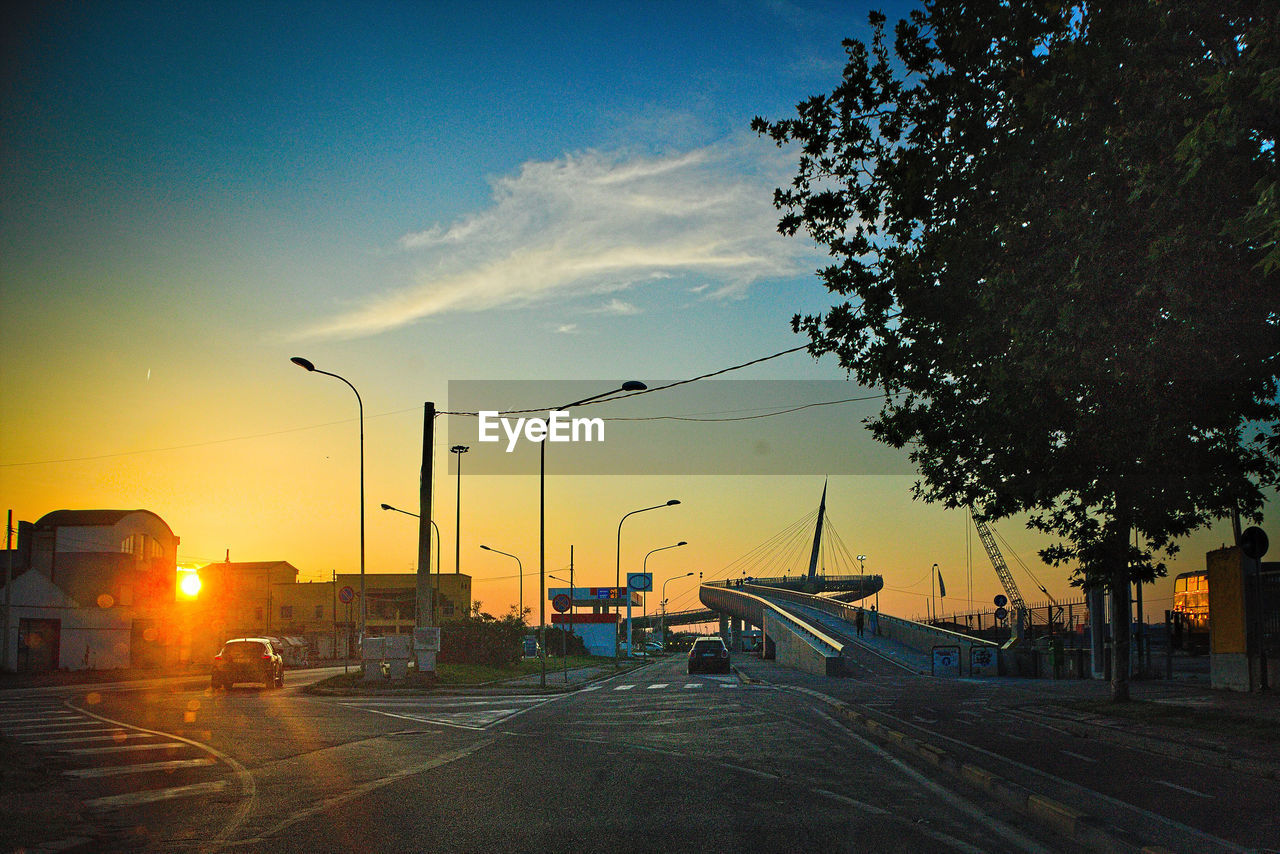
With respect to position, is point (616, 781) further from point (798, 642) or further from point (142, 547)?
point (142, 547)

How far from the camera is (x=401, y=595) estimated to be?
9731cm

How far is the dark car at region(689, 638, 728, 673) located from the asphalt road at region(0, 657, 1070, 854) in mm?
22639

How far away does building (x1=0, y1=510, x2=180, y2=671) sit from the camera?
4769cm

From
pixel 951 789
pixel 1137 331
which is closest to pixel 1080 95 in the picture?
pixel 1137 331

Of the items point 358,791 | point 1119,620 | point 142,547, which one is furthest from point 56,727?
point 142,547

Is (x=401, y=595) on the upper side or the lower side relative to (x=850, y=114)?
lower

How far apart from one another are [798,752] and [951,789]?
328 centimetres

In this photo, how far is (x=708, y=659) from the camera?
42594 mm

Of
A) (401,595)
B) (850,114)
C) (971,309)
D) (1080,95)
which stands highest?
(850,114)

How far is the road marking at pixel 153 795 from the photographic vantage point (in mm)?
9555

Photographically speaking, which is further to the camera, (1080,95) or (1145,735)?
(1145,735)

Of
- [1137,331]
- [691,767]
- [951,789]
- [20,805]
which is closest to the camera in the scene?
[20,805]

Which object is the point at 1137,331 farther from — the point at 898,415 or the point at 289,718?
the point at 289,718

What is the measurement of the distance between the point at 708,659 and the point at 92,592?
3325 cm
